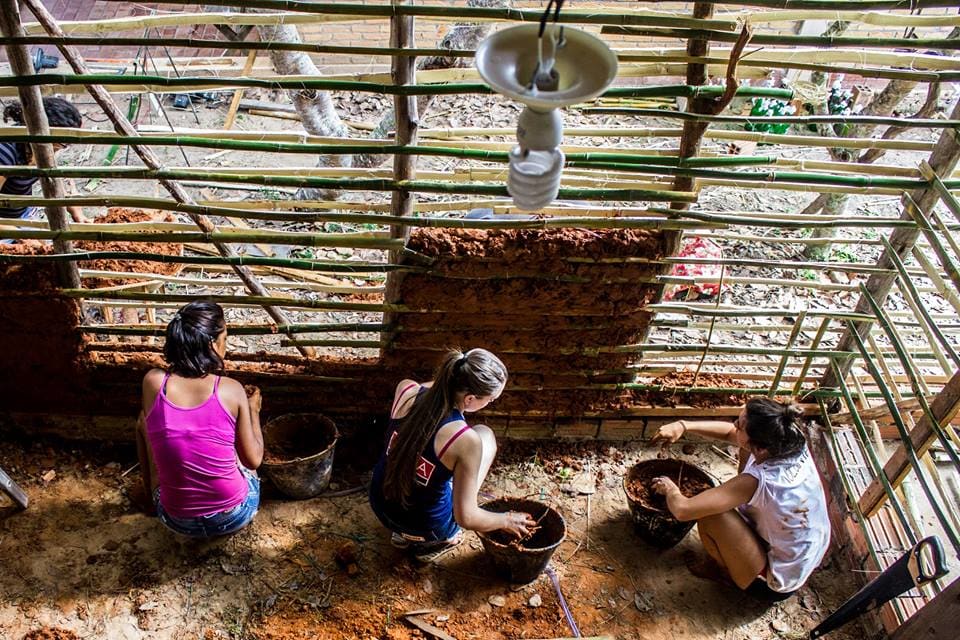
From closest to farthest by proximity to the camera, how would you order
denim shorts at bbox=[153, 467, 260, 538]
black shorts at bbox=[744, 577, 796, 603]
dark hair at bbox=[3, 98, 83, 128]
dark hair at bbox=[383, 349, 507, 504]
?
dark hair at bbox=[383, 349, 507, 504]
denim shorts at bbox=[153, 467, 260, 538]
black shorts at bbox=[744, 577, 796, 603]
dark hair at bbox=[3, 98, 83, 128]

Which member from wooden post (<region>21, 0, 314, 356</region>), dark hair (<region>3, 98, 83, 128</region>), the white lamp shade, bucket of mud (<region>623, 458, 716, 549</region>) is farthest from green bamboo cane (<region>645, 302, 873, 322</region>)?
dark hair (<region>3, 98, 83, 128</region>)

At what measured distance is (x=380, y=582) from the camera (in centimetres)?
315

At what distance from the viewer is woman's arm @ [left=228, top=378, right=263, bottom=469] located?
112 inches

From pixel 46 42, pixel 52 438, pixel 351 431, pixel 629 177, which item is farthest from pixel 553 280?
pixel 52 438

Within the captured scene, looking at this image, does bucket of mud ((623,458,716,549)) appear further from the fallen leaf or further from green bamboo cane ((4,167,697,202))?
green bamboo cane ((4,167,697,202))

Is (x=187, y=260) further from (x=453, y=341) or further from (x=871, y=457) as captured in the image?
(x=871, y=457)

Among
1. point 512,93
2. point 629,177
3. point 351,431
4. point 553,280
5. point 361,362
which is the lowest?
point 351,431

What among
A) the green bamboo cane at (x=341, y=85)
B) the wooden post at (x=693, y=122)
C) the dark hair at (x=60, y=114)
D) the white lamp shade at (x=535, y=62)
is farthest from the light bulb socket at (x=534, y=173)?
the dark hair at (x=60, y=114)

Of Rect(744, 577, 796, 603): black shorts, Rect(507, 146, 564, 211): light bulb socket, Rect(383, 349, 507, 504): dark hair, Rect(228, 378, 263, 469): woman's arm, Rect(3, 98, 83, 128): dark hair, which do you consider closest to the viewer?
Rect(507, 146, 564, 211): light bulb socket

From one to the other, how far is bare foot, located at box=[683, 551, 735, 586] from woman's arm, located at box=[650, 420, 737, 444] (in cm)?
55

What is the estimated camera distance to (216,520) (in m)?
2.99

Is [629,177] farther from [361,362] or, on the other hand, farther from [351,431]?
[351,431]

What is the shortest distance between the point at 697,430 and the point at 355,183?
186 centimetres

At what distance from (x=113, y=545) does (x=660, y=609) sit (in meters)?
2.42
